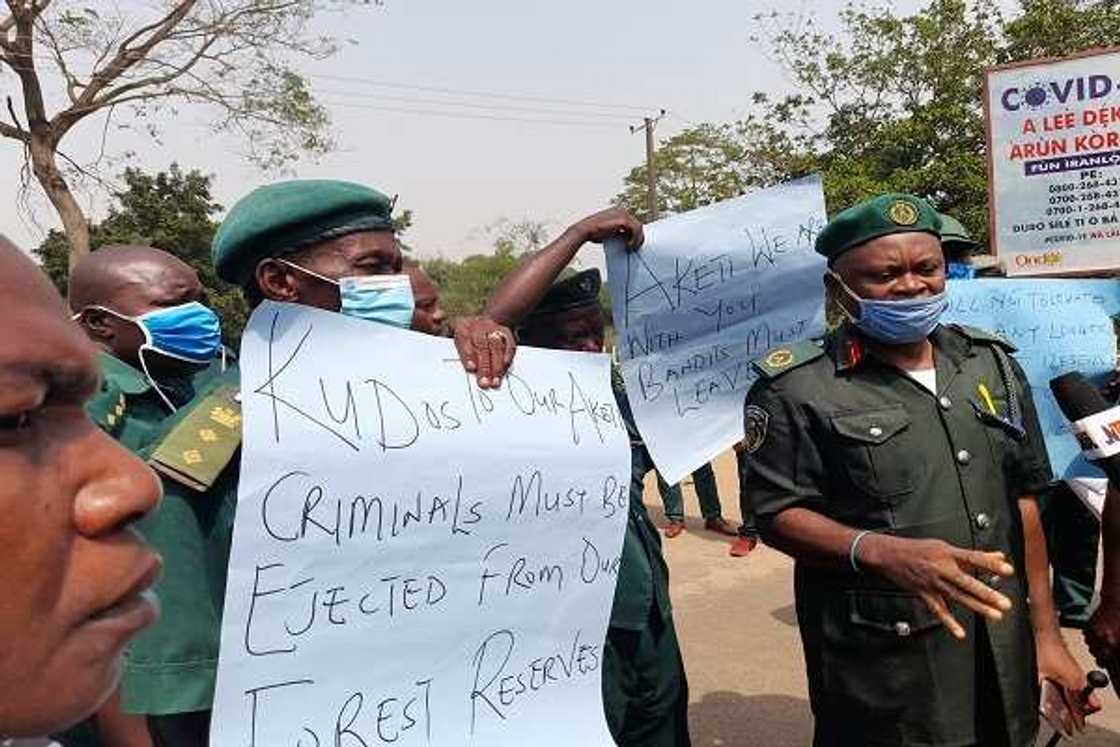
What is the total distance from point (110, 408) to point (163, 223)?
20.4 meters

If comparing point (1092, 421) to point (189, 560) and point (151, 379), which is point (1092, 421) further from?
point (151, 379)

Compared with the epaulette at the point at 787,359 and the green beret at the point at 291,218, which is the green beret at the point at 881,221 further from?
the green beret at the point at 291,218

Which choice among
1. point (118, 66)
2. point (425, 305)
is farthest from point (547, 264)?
point (118, 66)

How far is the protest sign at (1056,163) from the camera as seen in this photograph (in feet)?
15.7

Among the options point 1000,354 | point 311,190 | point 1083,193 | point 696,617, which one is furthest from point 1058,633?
point 1083,193

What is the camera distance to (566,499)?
5.32 feet

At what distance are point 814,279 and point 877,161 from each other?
52.6ft

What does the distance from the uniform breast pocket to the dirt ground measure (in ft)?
6.28

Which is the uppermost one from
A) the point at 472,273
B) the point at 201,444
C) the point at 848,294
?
the point at 201,444

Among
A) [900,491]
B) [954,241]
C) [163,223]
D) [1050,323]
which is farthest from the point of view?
[163,223]

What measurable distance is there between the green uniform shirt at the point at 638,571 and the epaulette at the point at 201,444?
0.75 m

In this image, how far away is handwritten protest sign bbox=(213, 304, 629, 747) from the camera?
4.13ft

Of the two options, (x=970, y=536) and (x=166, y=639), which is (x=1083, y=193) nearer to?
(x=970, y=536)

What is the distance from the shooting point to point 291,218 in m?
1.55
